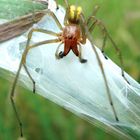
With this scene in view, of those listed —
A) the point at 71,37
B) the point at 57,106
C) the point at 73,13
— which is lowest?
the point at 57,106

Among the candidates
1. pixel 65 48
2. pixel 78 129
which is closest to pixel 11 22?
pixel 65 48

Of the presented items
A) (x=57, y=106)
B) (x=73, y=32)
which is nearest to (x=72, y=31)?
(x=73, y=32)

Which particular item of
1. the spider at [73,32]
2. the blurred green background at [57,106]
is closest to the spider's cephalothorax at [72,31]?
the spider at [73,32]

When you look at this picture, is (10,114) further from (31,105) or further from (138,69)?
(138,69)

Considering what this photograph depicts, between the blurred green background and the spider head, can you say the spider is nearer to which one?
the spider head

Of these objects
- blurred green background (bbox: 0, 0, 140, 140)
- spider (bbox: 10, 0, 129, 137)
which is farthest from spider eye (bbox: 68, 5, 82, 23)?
blurred green background (bbox: 0, 0, 140, 140)

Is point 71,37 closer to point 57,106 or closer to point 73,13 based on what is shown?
point 73,13
